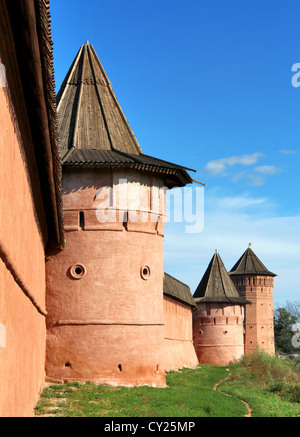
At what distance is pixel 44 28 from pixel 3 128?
38.2 inches

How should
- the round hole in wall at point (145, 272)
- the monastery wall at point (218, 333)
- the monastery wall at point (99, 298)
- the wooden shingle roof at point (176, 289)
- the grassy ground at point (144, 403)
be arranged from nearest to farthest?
the grassy ground at point (144, 403)
the monastery wall at point (99, 298)
the round hole in wall at point (145, 272)
the wooden shingle roof at point (176, 289)
the monastery wall at point (218, 333)

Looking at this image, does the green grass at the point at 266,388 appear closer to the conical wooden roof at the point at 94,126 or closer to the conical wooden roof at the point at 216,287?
the conical wooden roof at the point at 94,126

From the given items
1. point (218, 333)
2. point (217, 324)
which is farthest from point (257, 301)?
point (218, 333)

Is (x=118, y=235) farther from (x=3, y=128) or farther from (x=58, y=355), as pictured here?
(x=3, y=128)

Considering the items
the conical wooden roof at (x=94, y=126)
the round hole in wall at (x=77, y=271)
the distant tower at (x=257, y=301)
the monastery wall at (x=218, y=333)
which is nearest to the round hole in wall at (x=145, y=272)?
the round hole in wall at (x=77, y=271)

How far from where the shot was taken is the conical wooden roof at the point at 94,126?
48.4ft

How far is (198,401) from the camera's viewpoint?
13109 mm

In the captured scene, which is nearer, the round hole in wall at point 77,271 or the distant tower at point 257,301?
the round hole in wall at point 77,271

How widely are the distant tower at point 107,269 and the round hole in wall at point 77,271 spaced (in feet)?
0.08

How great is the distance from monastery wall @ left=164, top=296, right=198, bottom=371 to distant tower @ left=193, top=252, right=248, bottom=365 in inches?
168

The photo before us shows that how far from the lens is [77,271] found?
14.5 m

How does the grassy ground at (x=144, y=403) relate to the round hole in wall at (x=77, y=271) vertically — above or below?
below

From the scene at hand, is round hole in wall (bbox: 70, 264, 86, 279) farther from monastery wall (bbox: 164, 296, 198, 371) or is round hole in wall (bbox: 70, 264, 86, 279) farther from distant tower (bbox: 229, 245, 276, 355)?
distant tower (bbox: 229, 245, 276, 355)
